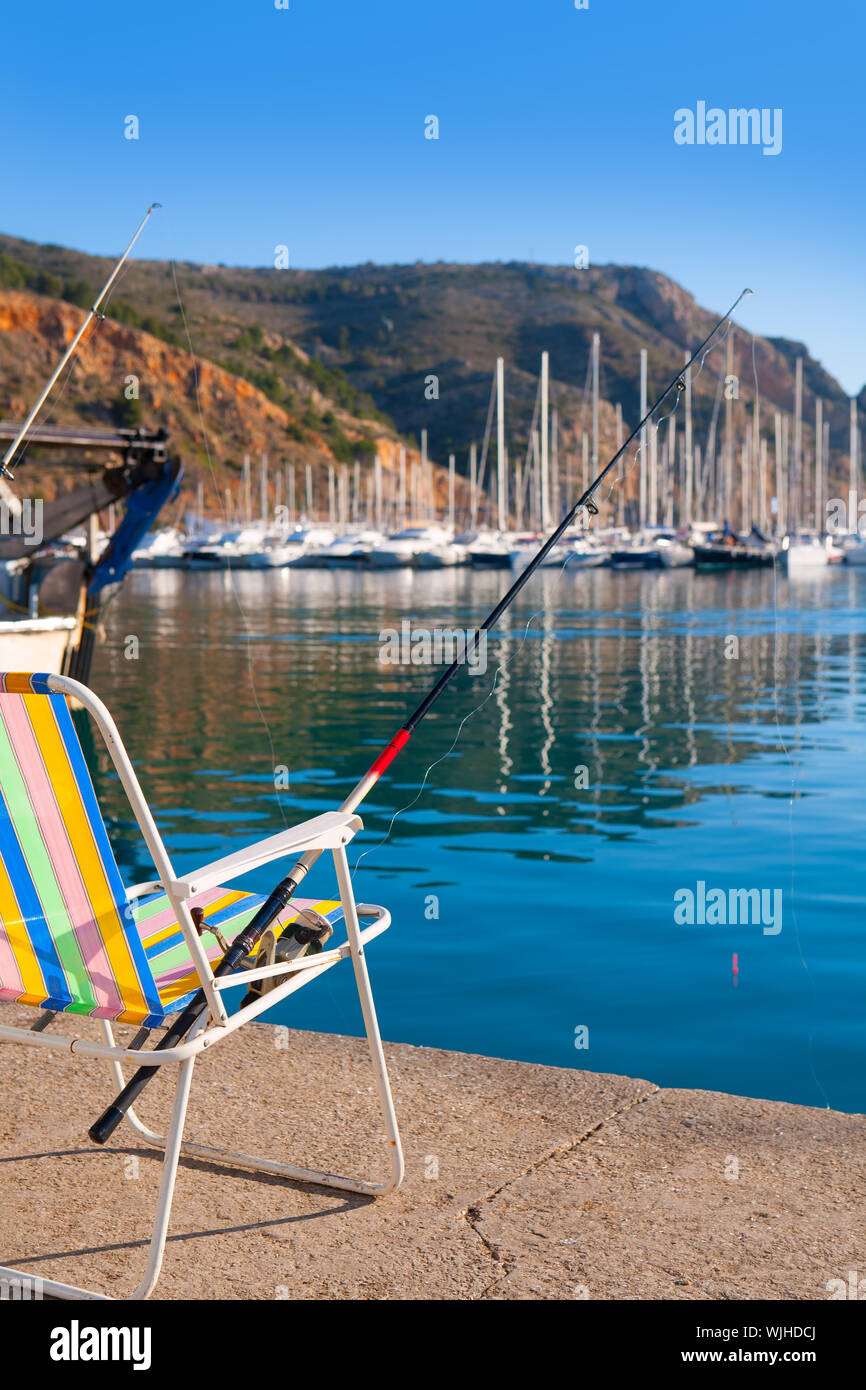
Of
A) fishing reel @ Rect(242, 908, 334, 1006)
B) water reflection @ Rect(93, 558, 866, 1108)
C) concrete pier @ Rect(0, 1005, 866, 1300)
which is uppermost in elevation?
fishing reel @ Rect(242, 908, 334, 1006)

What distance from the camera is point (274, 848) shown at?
3.29 metres

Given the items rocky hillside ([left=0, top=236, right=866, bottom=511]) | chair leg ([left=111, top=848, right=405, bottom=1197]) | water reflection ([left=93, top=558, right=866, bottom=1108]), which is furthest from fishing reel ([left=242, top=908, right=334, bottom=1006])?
rocky hillside ([left=0, top=236, right=866, bottom=511])

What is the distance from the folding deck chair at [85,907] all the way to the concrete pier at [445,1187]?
0.23m

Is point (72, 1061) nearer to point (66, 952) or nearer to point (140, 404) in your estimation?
point (66, 952)

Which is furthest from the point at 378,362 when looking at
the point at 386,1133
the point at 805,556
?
the point at 386,1133

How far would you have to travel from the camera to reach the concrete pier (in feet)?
10.4

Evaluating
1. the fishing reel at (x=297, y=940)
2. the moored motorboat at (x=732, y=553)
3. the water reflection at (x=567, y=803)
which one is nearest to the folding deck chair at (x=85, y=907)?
the fishing reel at (x=297, y=940)

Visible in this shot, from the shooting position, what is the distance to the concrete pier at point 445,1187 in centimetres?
316

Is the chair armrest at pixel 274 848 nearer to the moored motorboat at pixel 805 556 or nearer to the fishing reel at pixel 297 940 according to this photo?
the fishing reel at pixel 297 940

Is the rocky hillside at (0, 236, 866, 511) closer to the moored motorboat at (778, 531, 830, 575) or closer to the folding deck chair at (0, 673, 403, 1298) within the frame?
the moored motorboat at (778, 531, 830, 575)

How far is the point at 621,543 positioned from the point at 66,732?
74841mm

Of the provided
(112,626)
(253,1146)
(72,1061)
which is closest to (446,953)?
(72,1061)

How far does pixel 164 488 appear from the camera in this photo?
21094 millimetres

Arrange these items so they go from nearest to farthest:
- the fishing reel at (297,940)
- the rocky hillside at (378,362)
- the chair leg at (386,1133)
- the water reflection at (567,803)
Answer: the chair leg at (386,1133) < the fishing reel at (297,940) < the water reflection at (567,803) < the rocky hillside at (378,362)
